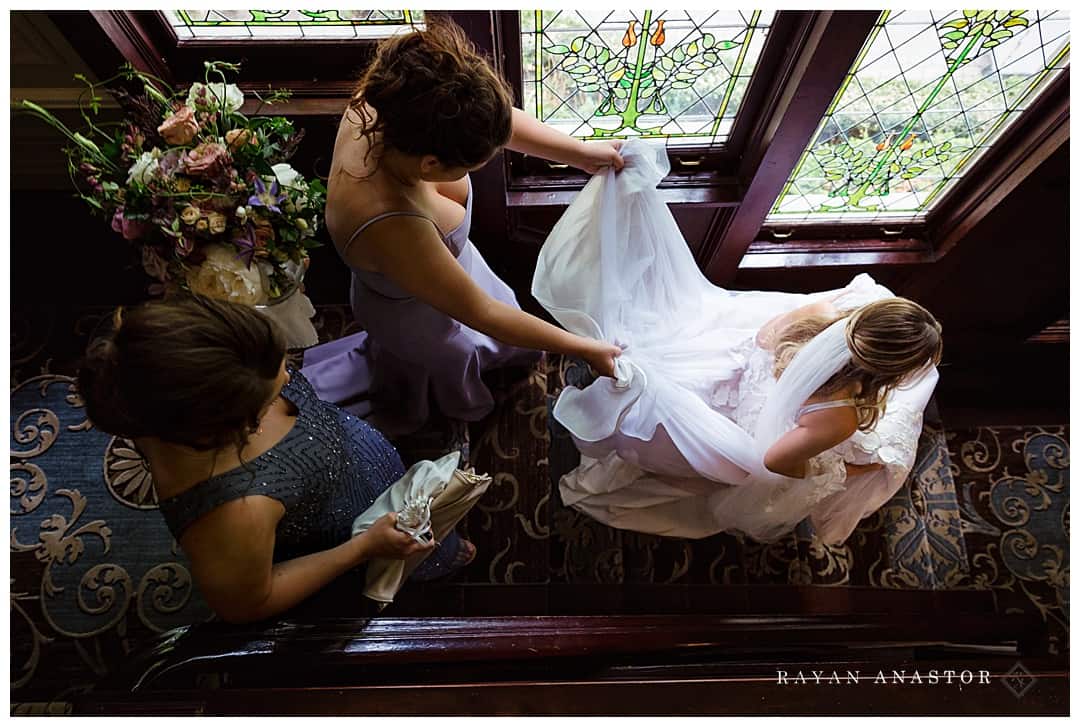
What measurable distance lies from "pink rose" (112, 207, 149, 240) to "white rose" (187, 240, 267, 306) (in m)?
0.13

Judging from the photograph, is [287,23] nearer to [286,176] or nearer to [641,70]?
[286,176]

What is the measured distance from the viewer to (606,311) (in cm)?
202

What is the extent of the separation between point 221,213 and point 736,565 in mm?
2017

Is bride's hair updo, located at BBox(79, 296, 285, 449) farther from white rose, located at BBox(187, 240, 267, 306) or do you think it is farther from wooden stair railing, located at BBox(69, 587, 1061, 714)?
wooden stair railing, located at BBox(69, 587, 1061, 714)

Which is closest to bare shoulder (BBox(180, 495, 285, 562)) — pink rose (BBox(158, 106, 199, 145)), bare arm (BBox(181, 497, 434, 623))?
bare arm (BBox(181, 497, 434, 623))

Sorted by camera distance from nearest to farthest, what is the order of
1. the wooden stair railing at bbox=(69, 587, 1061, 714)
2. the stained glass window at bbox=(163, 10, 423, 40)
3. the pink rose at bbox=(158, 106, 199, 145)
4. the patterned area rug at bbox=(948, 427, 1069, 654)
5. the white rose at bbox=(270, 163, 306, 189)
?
the wooden stair railing at bbox=(69, 587, 1061, 714) → the pink rose at bbox=(158, 106, 199, 145) → the white rose at bbox=(270, 163, 306, 189) → the stained glass window at bbox=(163, 10, 423, 40) → the patterned area rug at bbox=(948, 427, 1069, 654)

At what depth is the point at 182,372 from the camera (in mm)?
1033

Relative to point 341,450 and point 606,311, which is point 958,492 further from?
point 341,450

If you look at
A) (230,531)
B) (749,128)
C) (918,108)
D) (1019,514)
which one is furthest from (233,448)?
(1019,514)

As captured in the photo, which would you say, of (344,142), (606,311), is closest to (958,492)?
(606,311)

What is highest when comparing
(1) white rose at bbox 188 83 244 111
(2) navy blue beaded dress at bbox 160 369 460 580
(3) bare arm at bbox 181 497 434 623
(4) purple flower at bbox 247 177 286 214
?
(1) white rose at bbox 188 83 244 111

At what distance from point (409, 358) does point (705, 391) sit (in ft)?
3.04

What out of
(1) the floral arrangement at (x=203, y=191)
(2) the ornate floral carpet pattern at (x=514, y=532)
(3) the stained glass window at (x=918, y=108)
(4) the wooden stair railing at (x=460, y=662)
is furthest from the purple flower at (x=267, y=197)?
(3) the stained glass window at (x=918, y=108)

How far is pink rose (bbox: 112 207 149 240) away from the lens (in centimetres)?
142
